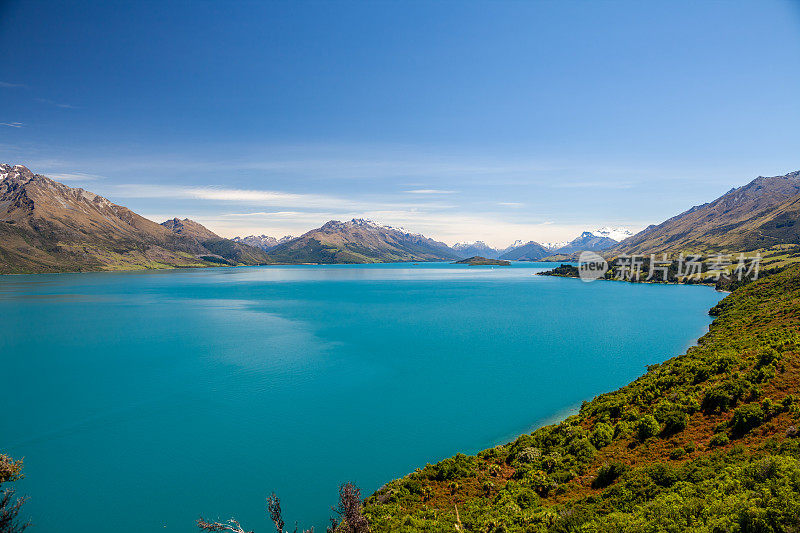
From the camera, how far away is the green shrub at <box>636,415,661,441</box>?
27953 mm

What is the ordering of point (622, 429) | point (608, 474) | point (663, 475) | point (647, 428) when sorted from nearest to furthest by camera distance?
point (663, 475) → point (608, 474) → point (647, 428) → point (622, 429)

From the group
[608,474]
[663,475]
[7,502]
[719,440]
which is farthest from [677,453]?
[7,502]

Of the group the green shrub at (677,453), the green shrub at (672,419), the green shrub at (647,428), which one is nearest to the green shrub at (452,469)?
the green shrub at (647,428)

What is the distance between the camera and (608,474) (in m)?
23.5

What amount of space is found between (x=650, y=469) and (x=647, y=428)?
7.14 m

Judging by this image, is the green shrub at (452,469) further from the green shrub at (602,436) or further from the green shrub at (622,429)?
the green shrub at (622,429)

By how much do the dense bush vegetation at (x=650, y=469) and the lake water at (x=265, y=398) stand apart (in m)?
6.08

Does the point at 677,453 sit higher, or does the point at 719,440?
the point at 719,440

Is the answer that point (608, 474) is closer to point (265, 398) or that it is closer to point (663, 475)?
point (663, 475)

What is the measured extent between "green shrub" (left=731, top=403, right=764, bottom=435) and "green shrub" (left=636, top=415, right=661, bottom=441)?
4.58 meters

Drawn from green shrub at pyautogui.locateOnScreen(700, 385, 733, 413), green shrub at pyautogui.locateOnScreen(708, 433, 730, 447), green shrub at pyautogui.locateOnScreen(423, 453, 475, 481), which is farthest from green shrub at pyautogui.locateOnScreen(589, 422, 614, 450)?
green shrub at pyautogui.locateOnScreen(423, 453, 475, 481)

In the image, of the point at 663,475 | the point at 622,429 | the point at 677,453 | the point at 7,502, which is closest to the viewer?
the point at 663,475

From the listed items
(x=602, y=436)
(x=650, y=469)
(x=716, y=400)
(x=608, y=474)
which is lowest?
(x=602, y=436)

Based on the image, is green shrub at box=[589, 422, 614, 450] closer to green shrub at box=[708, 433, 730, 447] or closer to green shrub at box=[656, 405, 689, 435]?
green shrub at box=[656, 405, 689, 435]
